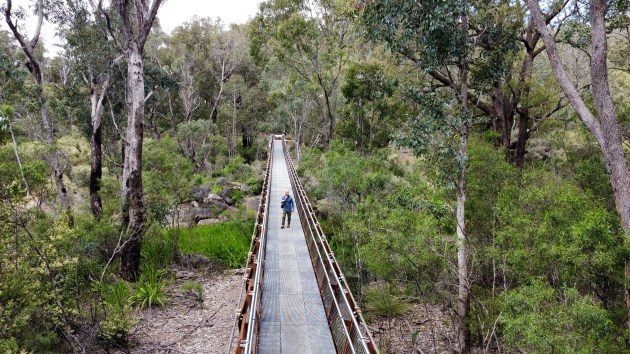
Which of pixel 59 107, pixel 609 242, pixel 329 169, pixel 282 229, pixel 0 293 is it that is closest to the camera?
pixel 0 293

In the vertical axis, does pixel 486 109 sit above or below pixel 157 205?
above

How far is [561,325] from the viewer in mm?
6195

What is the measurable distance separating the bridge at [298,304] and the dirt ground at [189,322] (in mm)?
616

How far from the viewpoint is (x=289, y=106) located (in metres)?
31.4

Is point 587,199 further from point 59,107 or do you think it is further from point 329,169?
point 59,107

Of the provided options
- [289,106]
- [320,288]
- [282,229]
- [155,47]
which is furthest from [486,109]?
[155,47]

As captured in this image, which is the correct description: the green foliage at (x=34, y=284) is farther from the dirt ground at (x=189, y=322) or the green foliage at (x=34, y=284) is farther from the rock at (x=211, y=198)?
the rock at (x=211, y=198)

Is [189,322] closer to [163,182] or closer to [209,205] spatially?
[163,182]

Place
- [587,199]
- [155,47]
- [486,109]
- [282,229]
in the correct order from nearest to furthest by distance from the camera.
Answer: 1. [587,199]
2. [282,229]
3. [486,109]
4. [155,47]

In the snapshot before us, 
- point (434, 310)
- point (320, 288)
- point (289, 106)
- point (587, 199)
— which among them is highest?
point (289, 106)

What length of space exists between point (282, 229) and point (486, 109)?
24.4 feet

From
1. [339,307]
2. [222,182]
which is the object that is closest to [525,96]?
[339,307]

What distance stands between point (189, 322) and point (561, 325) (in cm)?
685

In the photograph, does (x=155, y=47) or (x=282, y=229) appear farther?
(x=155, y=47)
